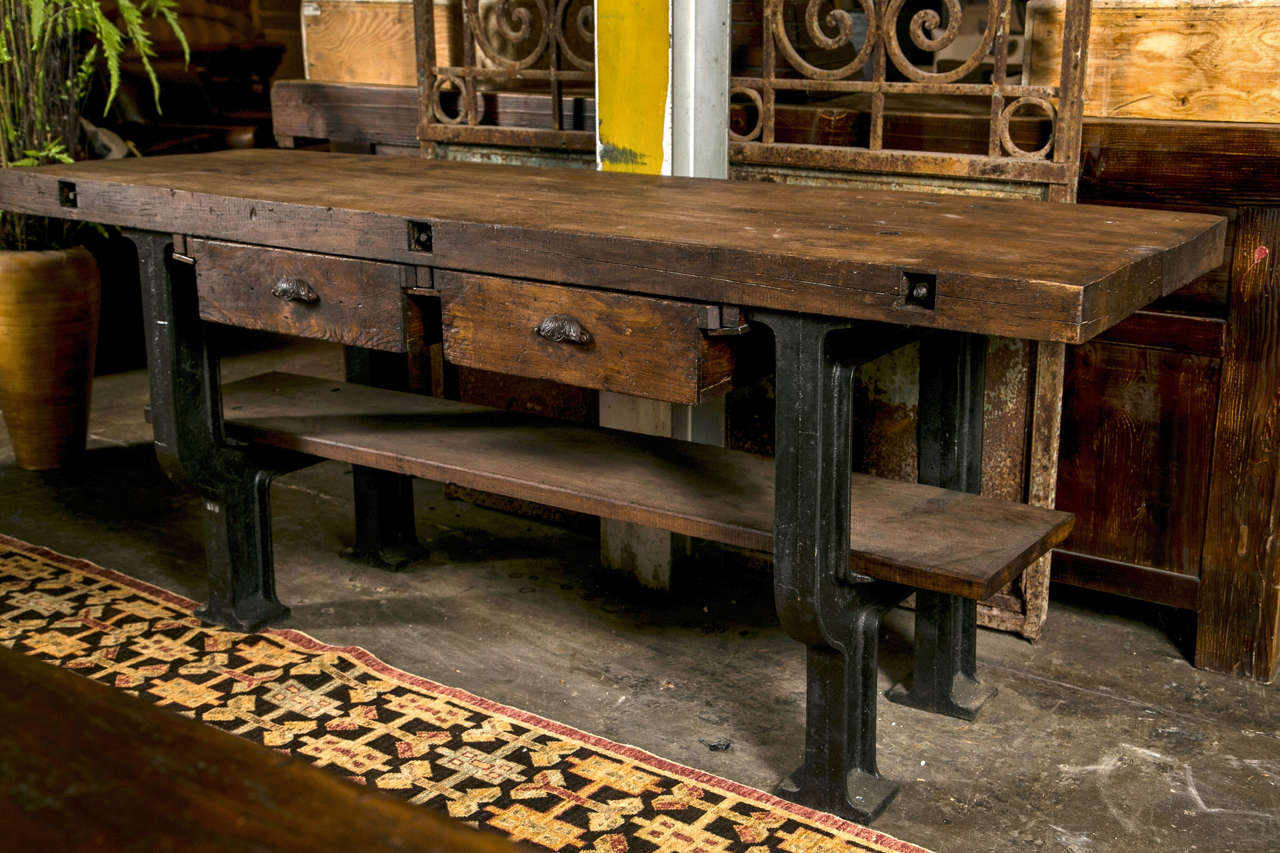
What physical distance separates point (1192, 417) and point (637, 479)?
4.01 ft

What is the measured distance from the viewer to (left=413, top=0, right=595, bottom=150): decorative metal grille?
134 inches

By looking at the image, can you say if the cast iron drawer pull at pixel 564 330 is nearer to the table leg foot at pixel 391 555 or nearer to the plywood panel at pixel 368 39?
the table leg foot at pixel 391 555

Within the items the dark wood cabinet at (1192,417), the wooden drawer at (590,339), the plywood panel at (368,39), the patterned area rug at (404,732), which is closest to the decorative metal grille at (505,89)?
the plywood panel at (368,39)

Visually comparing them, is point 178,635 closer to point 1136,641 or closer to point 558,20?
point 558,20

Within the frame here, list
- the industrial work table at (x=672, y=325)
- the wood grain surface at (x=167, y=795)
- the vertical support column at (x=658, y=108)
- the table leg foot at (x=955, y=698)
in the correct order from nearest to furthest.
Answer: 1. the wood grain surface at (x=167, y=795)
2. the industrial work table at (x=672, y=325)
3. the table leg foot at (x=955, y=698)
4. the vertical support column at (x=658, y=108)

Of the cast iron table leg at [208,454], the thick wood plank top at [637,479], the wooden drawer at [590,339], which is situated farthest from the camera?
the cast iron table leg at [208,454]

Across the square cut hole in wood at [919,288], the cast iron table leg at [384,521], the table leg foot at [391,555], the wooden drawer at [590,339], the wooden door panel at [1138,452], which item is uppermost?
the square cut hole in wood at [919,288]

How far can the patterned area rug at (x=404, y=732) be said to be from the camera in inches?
90.7

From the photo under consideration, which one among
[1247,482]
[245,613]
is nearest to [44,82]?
[245,613]

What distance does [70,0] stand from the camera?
4086mm

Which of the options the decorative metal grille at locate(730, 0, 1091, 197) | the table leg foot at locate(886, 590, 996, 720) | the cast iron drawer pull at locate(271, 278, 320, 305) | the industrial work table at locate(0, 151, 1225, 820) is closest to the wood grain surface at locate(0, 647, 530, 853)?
the industrial work table at locate(0, 151, 1225, 820)

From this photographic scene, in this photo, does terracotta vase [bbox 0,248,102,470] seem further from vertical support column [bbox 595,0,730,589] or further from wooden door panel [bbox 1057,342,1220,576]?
wooden door panel [bbox 1057,342,1220,576]

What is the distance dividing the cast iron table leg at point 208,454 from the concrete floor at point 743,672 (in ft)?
0.53

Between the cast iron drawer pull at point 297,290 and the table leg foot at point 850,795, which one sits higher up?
the cast iron drawer pull at point 297,290
